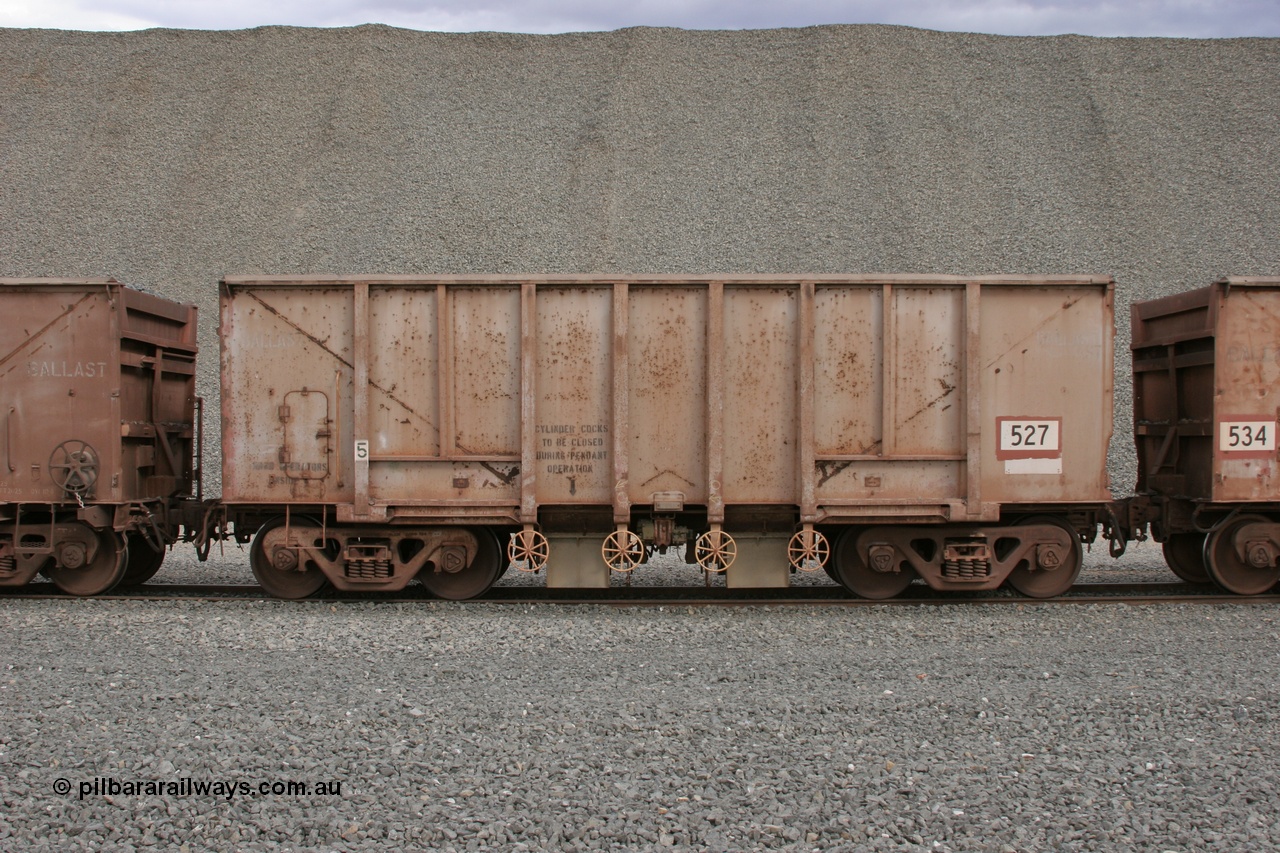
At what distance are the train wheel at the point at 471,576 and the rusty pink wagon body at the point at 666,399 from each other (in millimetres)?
378

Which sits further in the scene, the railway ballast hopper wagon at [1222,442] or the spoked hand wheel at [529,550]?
the railway ballast hopper wagon at [1222,442]

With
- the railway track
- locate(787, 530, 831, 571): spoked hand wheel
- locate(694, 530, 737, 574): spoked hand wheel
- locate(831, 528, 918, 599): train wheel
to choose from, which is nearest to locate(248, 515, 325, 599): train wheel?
the railway track

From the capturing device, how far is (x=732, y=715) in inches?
208

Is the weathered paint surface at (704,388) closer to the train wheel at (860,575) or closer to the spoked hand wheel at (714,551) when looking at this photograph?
the spoked hand wheel at (714,551)

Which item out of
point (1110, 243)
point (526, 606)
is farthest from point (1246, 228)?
point (526, 606)

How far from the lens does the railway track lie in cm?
879

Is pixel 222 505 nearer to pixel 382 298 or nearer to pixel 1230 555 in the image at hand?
pixel 382 298

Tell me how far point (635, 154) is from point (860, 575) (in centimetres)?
2264

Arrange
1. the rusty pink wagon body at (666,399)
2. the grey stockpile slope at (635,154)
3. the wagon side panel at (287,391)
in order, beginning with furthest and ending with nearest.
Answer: the grey stockpile slope at (635,154)
the wagon side panel at (287,391)
the rusty pink wagon body at (666,399)

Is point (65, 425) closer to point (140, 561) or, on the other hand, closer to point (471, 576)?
point (140, 561)

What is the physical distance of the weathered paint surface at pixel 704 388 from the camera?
28.1ft

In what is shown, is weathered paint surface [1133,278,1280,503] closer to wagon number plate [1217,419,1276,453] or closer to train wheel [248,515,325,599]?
wagon number plate [1217,419,1276,453]

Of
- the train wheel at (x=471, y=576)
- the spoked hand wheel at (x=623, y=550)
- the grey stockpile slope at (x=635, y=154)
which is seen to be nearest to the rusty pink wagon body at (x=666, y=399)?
the spoked hand wheel at (x=623, y=550)

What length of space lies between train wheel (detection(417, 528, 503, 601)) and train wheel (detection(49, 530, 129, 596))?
3102 millimetres
